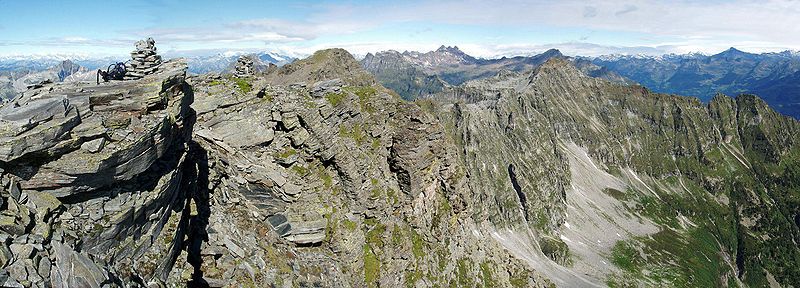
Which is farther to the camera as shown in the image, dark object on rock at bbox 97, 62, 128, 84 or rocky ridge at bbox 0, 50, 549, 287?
dark object on rock at bbox 97, 62, 128, 84

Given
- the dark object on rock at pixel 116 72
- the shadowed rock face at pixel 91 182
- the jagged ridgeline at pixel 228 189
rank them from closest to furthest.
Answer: the shadowed rock face at pixel 91 182 < the jagged ridgeline at pixel 228 189 < the dark object on rock at pixel 116 72

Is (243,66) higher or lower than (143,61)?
lower

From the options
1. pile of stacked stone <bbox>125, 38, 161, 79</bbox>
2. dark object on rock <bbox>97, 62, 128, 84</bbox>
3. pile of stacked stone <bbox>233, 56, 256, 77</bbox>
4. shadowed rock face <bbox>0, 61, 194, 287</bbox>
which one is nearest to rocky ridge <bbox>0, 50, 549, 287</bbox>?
shadowed rock face <bbox>0, 61, 194, 287</bbox>

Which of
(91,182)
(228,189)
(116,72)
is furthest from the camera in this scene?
(228,189)

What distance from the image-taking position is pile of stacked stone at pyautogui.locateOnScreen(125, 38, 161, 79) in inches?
1177

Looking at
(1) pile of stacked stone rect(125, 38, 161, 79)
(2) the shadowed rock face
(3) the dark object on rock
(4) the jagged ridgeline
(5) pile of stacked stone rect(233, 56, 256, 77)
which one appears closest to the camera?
(2) the shadowed rock face

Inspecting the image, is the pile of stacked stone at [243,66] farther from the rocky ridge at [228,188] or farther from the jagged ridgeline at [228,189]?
the rocky ridge at [228,188]

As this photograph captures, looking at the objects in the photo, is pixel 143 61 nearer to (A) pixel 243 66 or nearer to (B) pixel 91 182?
(B) pixel 91 182

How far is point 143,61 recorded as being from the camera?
101 ft

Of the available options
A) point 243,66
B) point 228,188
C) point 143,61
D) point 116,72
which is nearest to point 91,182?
point 116,72

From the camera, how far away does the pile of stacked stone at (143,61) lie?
29.9 m

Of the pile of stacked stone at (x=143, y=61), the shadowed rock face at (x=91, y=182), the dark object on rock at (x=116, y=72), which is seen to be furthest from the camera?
the pile of stacked stone at (x=143, y=61)

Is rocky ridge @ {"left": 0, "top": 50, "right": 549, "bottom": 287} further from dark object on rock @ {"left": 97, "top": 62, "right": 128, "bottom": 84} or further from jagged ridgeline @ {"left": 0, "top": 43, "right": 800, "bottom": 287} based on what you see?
A: dark object on rock @ {"left": 97, "top": 62, "right": 128, "bottom": 84}

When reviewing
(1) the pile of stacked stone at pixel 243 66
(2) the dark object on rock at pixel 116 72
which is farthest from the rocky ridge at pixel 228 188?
(1) the pile of stacked stone at pixel 243 66
